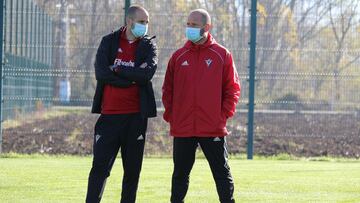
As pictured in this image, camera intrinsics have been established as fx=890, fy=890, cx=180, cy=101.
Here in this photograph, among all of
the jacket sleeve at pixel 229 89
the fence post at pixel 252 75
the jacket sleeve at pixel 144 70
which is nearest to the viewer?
the jacket sleeve at pixel 144 70

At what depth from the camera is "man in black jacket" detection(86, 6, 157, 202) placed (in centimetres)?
765

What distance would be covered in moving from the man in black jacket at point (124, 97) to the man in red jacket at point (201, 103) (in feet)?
0.91

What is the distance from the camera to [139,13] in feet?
25.3

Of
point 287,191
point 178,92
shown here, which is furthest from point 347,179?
point 178,92

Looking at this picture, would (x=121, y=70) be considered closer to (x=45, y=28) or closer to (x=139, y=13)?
(x=139, y=13)

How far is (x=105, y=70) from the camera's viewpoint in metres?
7.66

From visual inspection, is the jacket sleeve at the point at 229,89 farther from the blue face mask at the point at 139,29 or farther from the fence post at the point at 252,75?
the fence post at the point at 252,75

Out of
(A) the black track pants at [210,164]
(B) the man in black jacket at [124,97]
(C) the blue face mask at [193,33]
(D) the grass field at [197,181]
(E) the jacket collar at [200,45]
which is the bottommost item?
(D) the grass field at [197,181]

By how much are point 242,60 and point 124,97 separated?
739 centimetres

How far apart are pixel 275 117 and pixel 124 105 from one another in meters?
7.56

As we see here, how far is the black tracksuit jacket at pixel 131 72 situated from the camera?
762cm

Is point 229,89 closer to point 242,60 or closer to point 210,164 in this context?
point 210,164

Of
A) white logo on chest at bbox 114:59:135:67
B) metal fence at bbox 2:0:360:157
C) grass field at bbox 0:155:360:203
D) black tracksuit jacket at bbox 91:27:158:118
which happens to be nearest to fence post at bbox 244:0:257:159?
metal fence at bbox 2:0:360:157

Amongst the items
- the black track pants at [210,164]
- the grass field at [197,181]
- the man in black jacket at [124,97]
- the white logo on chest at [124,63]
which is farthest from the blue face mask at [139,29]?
the grass field at [197,181]
